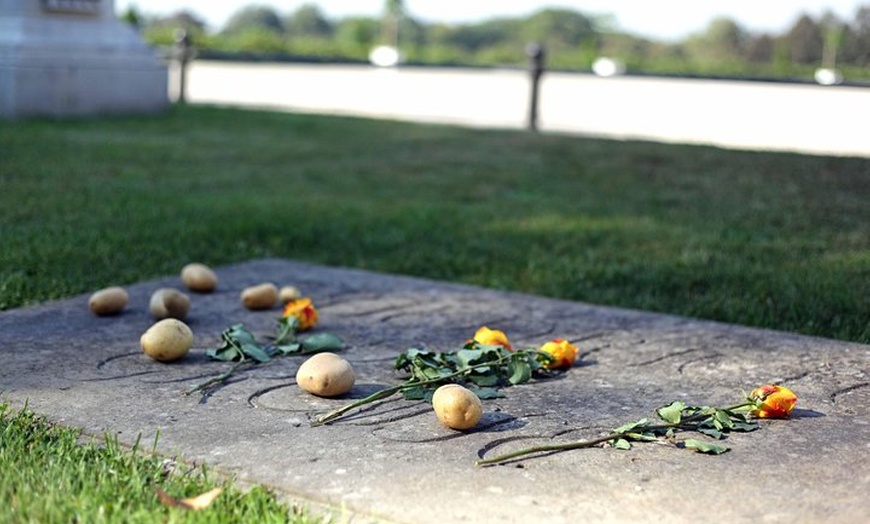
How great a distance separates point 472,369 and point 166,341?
92 cm

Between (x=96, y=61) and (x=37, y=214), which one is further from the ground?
(x=96, y=61)

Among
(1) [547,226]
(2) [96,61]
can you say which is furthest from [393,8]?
(1) [547,226]

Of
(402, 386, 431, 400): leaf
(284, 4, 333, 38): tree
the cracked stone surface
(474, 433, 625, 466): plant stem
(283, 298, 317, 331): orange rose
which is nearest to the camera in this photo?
the cracked stone surface

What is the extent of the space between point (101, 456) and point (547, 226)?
394cm

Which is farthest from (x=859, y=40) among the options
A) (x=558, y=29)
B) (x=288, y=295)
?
(x=558, y=29)

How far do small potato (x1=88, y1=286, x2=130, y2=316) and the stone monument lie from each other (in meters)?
7.02

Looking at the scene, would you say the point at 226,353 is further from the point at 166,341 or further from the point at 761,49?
the point at 761,49

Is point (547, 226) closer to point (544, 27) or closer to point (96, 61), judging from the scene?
point (96, 61)

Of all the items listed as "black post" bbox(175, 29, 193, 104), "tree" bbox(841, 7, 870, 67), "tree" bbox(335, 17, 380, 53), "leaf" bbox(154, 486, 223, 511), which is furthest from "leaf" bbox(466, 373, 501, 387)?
"tree" bbox(335, 17, 380, 53)

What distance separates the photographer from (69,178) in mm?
7152

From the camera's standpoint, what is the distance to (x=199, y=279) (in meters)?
4.36

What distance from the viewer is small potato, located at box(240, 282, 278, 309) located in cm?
414

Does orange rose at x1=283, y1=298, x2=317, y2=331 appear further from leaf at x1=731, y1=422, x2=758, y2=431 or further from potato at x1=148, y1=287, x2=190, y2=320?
leaf at x1=731, y1=422, x2=758, y2=431

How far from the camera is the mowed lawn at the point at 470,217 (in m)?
4.81
